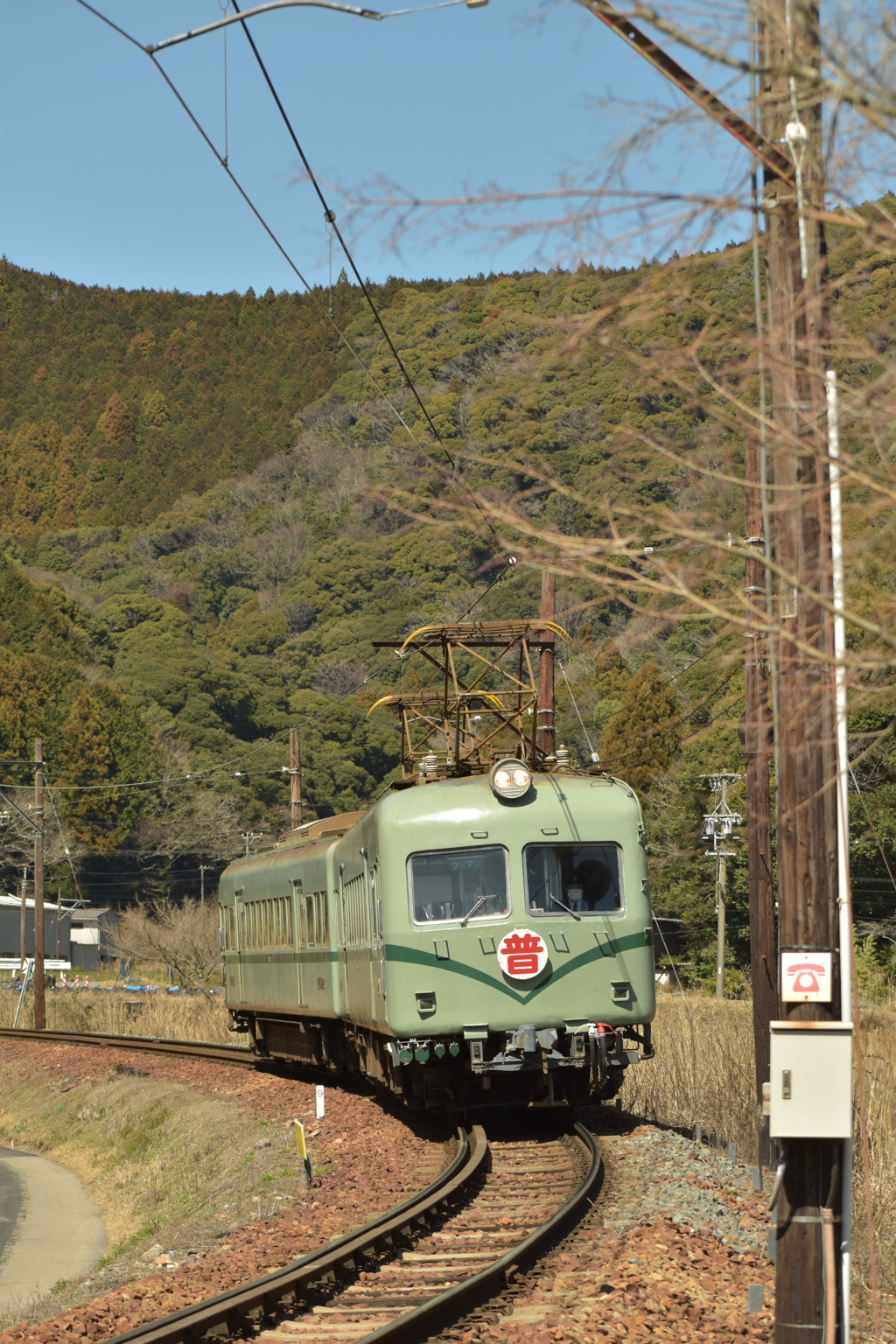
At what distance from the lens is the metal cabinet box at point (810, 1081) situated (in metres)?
6.48

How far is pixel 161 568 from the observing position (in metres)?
118

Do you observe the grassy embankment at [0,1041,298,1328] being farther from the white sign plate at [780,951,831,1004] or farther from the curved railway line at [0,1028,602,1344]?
the white sign plate at [780,951,831,1004]

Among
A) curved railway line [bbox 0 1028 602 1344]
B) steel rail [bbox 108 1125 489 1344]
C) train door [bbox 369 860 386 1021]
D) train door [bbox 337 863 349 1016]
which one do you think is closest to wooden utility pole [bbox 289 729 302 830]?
train door [bbox 337 863 349 1016]

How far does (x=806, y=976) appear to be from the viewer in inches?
259

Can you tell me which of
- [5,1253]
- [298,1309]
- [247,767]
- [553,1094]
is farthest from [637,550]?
[247,767]

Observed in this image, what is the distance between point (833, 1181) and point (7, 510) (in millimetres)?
141950

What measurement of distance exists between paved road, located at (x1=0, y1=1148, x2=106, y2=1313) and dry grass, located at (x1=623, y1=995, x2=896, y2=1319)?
19.9 ft

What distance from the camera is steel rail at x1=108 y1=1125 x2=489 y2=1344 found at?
7.42 m

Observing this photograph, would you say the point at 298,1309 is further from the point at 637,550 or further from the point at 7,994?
the point at 7,994

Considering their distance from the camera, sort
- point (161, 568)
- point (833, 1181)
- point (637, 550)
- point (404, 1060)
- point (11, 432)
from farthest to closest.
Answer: point (11, 432), point (161, 568), point (404, 1060), point (833, 1181), point (637, 550)

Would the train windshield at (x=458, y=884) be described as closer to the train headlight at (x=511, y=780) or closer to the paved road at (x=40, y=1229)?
the train headlight at (x=511, y=780)

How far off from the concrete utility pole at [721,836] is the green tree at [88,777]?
40561 mm

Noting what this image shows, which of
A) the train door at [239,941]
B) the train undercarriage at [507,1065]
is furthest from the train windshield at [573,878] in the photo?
the train door at [239,941]

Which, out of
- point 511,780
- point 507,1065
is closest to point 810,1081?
point 507,1065
